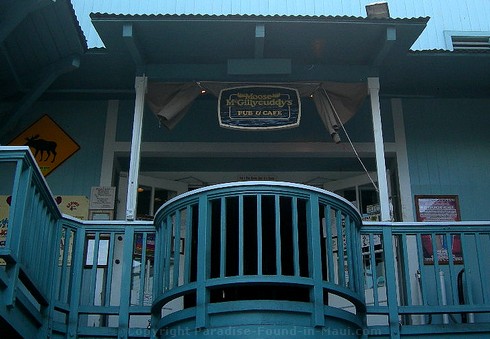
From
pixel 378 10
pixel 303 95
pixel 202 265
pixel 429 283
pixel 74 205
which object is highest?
pixel 378 10

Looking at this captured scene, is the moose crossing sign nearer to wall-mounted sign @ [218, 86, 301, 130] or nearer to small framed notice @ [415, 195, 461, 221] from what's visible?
wall-mounted sign @ [218, 86, 301, 130]

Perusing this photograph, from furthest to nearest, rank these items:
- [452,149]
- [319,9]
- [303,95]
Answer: [319,9]
[452,149]
[303,95]

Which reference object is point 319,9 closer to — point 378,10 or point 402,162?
point 378,10

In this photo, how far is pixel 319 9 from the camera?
32.3 ft

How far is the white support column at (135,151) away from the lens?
7263mm

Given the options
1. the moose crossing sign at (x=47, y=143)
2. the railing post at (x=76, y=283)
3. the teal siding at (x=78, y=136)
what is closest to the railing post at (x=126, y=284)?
the railing post at (x=76, y=283)

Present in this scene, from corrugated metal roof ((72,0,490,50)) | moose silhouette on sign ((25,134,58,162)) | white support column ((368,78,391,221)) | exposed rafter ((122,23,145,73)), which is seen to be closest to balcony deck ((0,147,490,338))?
white support column ((368,78,391,221))

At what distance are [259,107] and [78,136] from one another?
2.48 m

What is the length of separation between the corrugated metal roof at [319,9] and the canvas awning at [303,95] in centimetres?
177

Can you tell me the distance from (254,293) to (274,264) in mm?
299

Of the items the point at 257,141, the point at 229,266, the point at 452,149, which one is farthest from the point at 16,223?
the point at 452,149

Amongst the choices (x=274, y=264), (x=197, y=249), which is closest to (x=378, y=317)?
(x=274, y=264)

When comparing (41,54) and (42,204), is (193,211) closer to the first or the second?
(42,204)

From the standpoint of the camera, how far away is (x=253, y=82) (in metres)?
8.20
